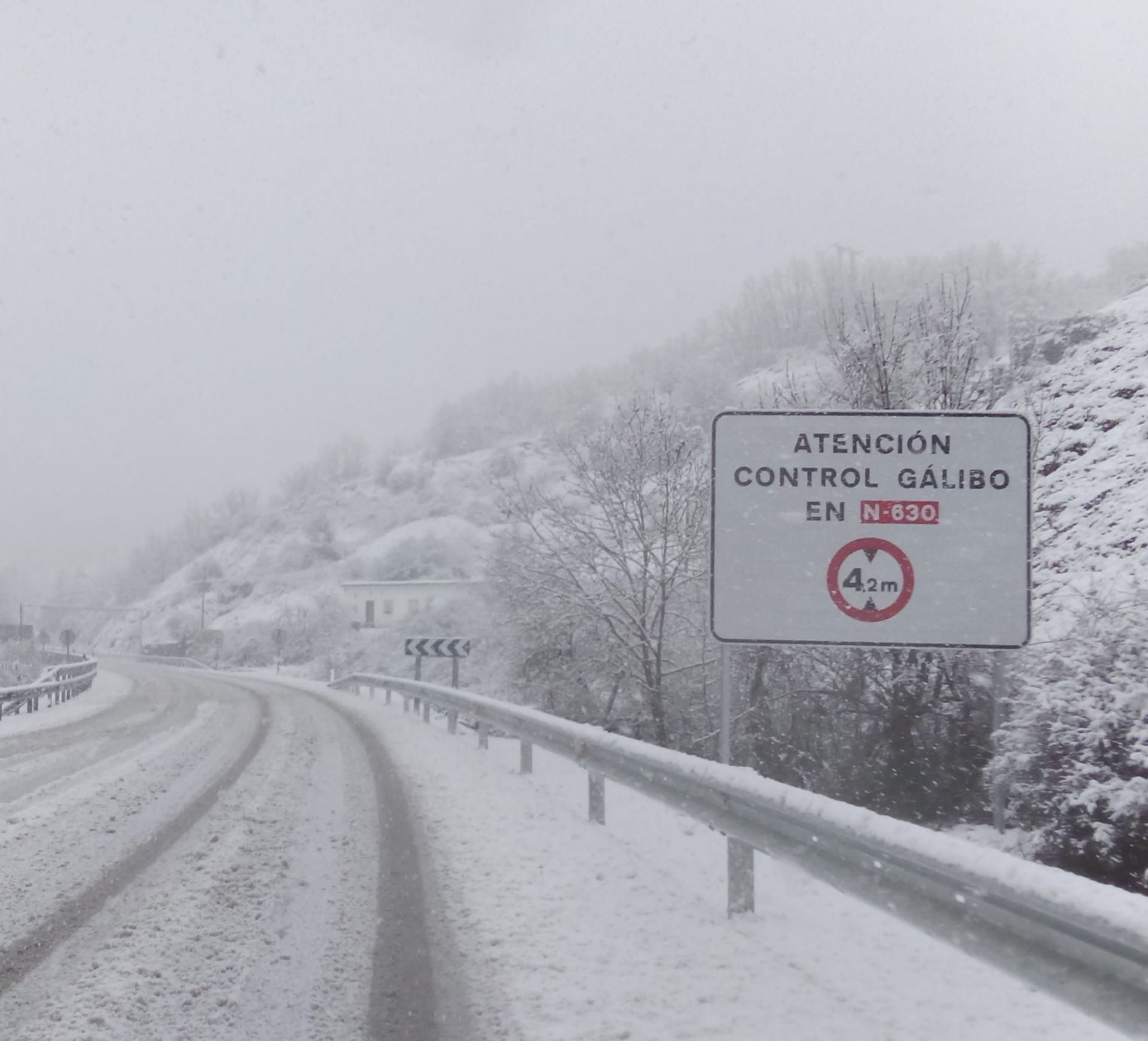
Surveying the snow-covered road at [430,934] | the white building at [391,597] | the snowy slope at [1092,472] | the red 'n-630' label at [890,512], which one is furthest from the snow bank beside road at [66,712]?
the white building at [391,597]

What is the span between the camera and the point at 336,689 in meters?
35.9

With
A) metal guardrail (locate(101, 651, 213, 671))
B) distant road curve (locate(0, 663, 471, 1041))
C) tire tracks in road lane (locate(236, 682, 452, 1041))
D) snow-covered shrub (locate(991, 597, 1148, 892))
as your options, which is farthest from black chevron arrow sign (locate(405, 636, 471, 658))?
metal guardrail (locate(101, 651, 213, 671))

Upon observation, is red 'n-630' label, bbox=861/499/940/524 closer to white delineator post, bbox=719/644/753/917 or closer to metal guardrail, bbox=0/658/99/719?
white delineator post, bbox=719/644/753/917

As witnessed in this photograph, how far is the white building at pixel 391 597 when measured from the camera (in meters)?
83.4

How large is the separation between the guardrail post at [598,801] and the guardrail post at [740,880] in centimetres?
268

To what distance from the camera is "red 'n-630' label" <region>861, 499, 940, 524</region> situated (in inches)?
245

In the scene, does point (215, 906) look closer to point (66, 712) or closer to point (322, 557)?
point (66, 712)

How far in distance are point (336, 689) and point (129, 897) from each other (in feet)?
102

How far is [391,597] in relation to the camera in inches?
3492

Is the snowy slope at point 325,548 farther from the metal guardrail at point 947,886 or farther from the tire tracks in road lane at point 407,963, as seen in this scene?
the metal guardrail at point 947,886

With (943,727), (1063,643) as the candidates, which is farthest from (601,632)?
(1063,643)

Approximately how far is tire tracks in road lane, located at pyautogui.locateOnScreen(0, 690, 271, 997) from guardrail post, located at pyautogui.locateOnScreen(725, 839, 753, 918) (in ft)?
11.1

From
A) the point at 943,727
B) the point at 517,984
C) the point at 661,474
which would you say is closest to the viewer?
the point at 517,984

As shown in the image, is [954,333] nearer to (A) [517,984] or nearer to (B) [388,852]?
(B) [388,852]
